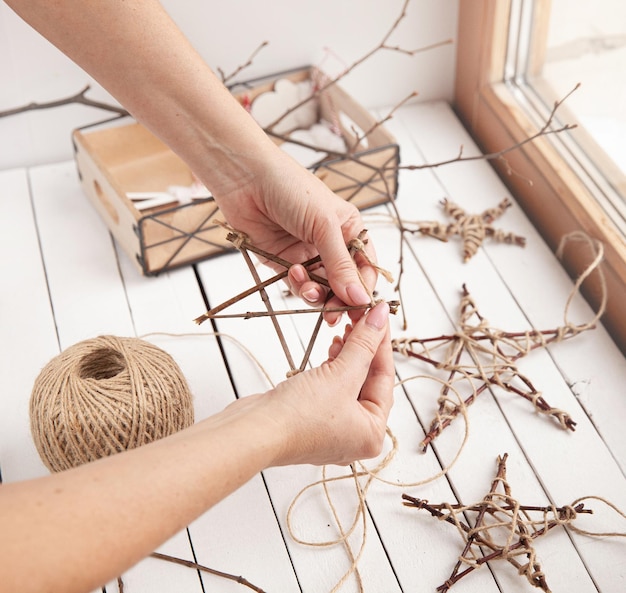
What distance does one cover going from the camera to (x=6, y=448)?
120 cm

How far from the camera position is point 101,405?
1.03 metres

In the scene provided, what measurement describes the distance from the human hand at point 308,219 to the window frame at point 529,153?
0.42 meters

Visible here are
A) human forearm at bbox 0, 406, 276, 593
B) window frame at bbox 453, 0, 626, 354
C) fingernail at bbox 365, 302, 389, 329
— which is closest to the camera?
human forearm at bbox 0, 406, 276, 593

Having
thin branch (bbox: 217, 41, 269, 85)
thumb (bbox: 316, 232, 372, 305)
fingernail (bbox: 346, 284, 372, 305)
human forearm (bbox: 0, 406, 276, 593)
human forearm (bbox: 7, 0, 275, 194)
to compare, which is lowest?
human forearm (bbox: 0, 406, 276, 593)

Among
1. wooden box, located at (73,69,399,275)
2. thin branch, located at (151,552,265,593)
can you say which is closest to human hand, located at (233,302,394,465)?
thin branch, located at (151,552,265,593)

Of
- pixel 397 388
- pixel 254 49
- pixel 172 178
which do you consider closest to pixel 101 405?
pixel 397 388

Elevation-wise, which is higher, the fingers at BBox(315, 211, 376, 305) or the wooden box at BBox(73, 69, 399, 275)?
the wooden box at BBox(73, 69, 399, 275)

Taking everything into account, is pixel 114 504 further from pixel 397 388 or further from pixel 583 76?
pixel 583 76

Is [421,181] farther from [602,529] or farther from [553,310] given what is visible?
[602,529]

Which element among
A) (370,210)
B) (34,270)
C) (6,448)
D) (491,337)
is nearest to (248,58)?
(370,210)

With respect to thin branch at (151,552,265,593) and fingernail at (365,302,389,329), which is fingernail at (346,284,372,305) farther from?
thin branch at (151,552,265,593)

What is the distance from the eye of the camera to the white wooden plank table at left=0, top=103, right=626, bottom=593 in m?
1.07

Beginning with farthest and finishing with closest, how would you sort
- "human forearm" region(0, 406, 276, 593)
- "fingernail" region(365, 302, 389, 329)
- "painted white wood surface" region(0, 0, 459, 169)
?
"painted white wood surface" region(0, 0, 459, 169) < "fingernail" region(365, 302, 389, 329) < "human forearm" region(0, 406, 276, 593)

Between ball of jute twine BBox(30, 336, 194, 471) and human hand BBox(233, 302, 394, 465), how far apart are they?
0.20 m
